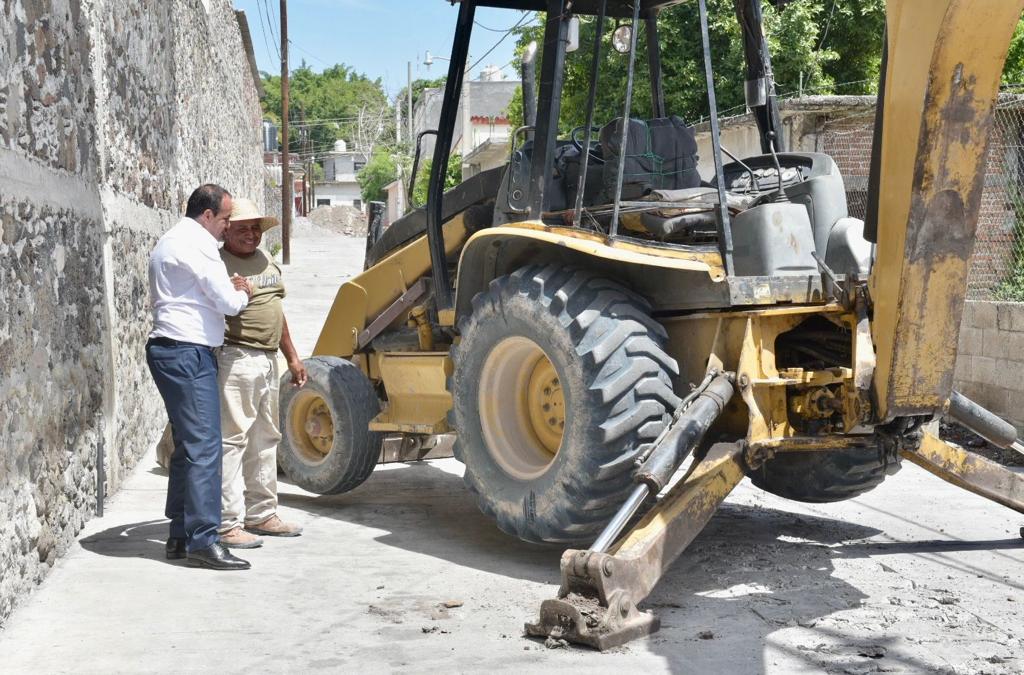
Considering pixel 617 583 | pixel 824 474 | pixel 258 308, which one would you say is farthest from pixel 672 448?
pixel 258 308

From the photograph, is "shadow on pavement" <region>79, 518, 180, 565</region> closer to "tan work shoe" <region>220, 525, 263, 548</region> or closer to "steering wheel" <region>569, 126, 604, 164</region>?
"tan work shoe" <region>220, 525, 263, 548</region>

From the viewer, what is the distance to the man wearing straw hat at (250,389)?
19.6 feet

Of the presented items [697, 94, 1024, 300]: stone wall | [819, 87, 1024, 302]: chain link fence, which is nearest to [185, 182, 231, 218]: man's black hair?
[697, 94, 1024, 300]: stone wall

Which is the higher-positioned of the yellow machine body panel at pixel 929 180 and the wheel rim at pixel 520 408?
the yellow machine body panel at pixel 929 180

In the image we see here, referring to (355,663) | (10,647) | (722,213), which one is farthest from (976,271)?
(10,647)


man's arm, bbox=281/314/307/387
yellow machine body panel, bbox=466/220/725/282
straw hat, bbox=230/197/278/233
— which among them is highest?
straw hat, bbox=230/197/278/233

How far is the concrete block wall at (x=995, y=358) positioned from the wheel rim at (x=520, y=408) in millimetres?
4592

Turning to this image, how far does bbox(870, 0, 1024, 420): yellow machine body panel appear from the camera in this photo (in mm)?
4133

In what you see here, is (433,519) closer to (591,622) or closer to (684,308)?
(684,308)

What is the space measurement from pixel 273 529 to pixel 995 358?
6040 millimetres

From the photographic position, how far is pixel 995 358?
376 inches

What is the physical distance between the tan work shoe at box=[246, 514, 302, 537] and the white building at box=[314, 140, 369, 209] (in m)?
87.3

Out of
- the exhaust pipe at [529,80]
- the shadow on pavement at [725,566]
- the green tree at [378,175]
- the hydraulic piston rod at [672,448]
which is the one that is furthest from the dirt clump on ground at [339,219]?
the hydraulic piston rod at [672,448]

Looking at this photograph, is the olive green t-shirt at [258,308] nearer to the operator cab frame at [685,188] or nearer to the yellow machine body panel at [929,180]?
the operator cab frame at [685,188]
